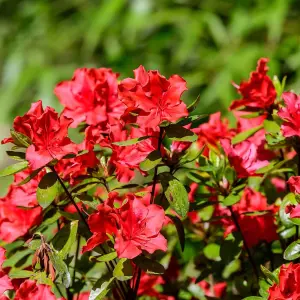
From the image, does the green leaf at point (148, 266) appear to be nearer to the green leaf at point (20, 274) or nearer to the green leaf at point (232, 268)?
the green leaf at point (20, 274)

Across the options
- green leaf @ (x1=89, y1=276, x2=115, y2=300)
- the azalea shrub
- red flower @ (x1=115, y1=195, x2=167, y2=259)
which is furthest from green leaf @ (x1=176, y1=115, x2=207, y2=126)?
green leaf @ (x1=89, y1=276, x2=115, y2=300)

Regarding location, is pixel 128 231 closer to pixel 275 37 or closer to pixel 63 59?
pixel 275 37

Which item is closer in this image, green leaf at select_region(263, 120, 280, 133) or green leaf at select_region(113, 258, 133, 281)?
green leaf at select_region(113, 258, 133, 281)

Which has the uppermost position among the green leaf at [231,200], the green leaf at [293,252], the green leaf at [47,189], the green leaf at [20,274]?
the green leaf at [47,189]

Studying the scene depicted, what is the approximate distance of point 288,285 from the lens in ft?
3.03

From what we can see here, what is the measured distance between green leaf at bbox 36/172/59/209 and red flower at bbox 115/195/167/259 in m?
0.10

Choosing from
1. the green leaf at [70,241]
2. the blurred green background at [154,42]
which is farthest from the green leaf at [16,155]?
the blurred green background at [154,42]

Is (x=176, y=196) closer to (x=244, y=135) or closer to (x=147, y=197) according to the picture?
(x=147, y=197)

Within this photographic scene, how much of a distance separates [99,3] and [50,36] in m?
0.33

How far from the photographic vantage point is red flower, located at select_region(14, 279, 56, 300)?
36.7 inches

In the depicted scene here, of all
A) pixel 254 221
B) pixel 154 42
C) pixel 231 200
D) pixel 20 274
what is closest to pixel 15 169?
pixel 20 274

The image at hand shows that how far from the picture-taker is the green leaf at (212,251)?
122 centimetres

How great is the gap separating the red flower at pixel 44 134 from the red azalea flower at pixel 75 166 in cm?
6

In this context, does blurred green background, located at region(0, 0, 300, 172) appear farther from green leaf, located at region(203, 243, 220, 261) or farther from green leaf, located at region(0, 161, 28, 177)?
green leaf, located at region(0, 161, 28, 177)
